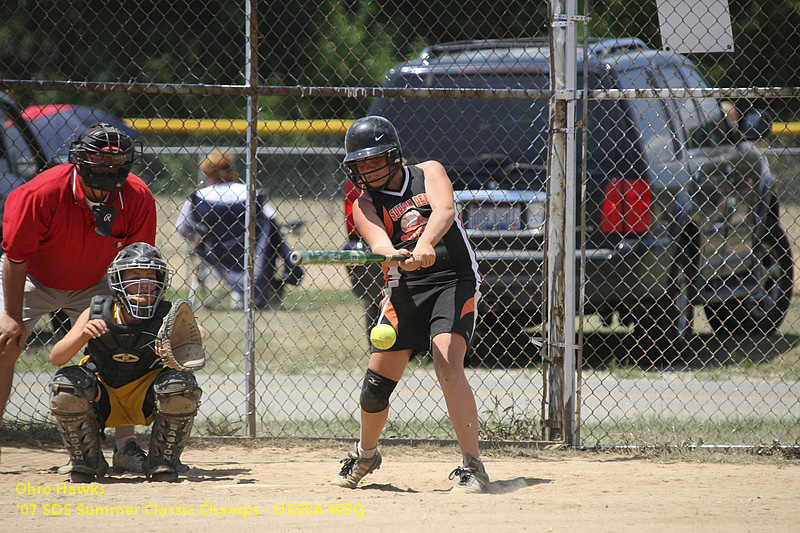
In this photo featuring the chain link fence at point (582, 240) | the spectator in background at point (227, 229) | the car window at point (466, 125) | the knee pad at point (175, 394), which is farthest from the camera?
the spectator in background at point (227, 229)

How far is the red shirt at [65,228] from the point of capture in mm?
4684

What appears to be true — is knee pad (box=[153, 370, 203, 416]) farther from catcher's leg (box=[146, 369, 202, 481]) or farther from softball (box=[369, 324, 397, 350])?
softball (box=[369, 324, 397, 350])

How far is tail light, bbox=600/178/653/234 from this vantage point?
6.80 meters

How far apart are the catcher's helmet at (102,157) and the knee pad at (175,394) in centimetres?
98

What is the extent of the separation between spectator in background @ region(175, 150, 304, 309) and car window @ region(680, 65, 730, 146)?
165 inches

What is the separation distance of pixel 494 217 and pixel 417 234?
2.24m

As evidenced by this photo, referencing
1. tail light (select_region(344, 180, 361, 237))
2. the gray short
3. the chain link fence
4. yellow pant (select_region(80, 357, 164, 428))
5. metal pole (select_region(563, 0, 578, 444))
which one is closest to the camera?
yellow pant (select_region(80, 357, 164, 428))

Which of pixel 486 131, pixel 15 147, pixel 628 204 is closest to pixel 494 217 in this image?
pixel 486 131

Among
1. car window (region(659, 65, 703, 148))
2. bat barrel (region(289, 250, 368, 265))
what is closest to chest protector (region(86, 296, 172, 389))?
bat barrel (region(289, 250, 368, 265))

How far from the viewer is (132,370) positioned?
15.7ft

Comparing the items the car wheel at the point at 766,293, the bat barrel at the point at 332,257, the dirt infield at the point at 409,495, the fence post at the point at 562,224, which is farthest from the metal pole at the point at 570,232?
the car wheel at the point at 766,293

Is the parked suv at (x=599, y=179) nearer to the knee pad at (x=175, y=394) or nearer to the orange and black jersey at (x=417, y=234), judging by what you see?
the orange and black jersey at (x=417, y=234)

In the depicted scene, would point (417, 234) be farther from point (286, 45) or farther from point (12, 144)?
point (286, 45)

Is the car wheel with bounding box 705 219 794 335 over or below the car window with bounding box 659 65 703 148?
below
